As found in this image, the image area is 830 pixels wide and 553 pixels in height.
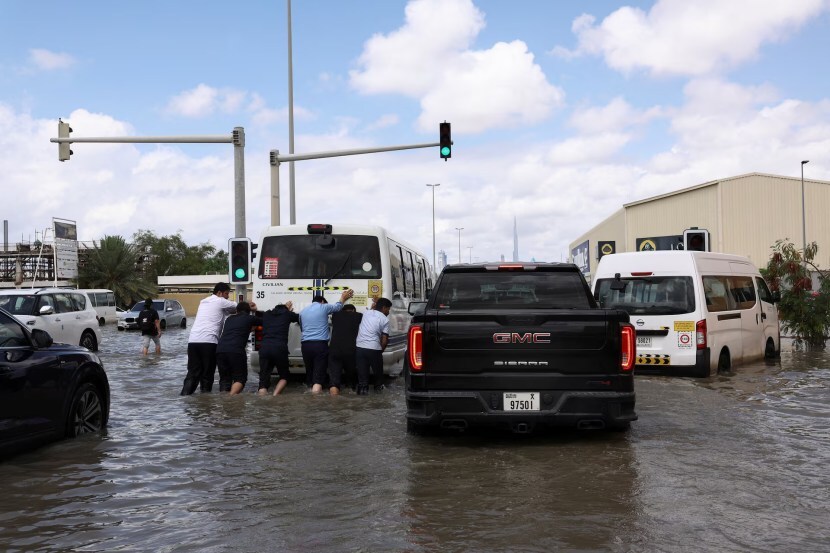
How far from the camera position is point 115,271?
66.4m

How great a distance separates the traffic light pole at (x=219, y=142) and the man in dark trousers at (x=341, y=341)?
5.99 meters

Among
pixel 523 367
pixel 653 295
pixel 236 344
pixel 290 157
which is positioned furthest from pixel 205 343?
pixel 290 157

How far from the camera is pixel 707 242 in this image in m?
17.7

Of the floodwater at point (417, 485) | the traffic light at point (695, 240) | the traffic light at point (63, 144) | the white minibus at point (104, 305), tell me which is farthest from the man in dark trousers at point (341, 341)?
the white minibus at point (104, 305)

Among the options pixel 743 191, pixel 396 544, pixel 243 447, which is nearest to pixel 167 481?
pixel 243 447

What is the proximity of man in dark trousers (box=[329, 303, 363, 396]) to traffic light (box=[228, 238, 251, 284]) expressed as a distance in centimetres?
337

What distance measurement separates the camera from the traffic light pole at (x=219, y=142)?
17.8 metres

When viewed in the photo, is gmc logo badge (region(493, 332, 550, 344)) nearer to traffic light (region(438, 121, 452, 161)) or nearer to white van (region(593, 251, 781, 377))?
white van (region(593, 251, 781, 377))

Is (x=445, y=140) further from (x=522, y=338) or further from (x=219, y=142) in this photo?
(x=522, y=338)

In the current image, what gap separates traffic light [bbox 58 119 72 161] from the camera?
18422mm

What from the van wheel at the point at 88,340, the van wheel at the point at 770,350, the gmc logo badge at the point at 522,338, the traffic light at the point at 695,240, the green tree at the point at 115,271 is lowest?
the van wheel at the point at 770,350

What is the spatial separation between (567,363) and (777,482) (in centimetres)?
192

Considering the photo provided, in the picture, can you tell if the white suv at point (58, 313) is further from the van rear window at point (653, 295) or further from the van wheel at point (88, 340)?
the van rear window at point (653, 295)

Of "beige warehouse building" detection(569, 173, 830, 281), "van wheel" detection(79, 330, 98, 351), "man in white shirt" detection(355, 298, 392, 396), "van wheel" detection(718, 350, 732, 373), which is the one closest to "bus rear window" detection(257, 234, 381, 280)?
"man in white shirt" detection(355, 298, 392, 396)
